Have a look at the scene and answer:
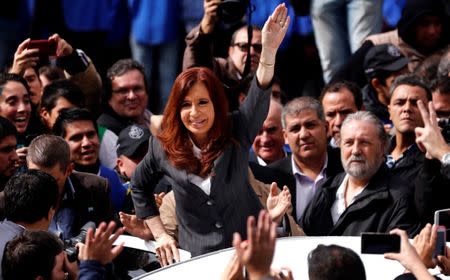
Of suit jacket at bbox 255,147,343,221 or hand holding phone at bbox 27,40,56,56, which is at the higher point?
hand holding phone at bbox 27,40,56,56

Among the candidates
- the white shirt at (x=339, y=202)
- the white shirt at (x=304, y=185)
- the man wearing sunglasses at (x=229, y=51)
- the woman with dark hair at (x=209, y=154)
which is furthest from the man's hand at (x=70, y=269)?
the man wearing sunglasses at (x=229, y=51)

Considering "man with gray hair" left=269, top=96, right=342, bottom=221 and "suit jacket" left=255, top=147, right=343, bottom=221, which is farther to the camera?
"man with gray hair" left=269, top=96, right=342, bottom=221

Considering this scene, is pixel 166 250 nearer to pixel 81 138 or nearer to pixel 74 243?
pixel 74 243

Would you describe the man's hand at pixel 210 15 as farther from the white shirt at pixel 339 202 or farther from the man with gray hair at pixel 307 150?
the white shirt at pixel 339 202

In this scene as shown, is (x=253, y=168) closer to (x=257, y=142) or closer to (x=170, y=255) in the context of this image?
(x=257, y=142)

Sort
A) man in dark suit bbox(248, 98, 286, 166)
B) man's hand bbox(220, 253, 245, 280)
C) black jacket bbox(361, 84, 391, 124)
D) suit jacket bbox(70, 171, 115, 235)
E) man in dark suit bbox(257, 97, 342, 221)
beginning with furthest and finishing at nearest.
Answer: black jacket bbox(361, 84, 391, 124), man in dark suit bbox(248, 98, 286, 166), man in dark suit bbox(257, 97, 342, 221), suit jacket bbox(70, 171, 115, 235), man's hand bbox(220, 253, 245, 280)

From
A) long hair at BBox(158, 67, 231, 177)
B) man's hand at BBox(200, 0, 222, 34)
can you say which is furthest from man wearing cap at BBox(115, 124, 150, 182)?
long hair at BBox(158, 67, 231, 177)

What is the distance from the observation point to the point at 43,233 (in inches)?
233

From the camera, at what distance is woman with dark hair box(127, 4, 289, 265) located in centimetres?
690

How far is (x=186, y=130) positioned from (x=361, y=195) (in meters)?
1.23

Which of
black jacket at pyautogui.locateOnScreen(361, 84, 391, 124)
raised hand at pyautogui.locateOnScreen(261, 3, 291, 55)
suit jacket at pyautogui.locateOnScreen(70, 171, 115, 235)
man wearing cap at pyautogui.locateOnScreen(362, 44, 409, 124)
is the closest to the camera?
raised hand at pyautogui.locateOnScreen(261, 3, 291, 55)

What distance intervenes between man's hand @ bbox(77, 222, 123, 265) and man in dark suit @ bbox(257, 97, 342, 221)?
3.00m

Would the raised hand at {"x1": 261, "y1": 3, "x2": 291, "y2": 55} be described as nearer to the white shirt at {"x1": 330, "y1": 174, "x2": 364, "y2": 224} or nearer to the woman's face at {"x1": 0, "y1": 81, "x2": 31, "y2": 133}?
the white shirt at {"x1": 330, "y1": 174, "x2": 364, "y2": 224}

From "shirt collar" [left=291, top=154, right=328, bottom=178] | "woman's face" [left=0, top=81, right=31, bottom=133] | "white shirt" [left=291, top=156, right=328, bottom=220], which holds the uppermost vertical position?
"woman's face" [left=0, top=81, right=31, bottom=133]
